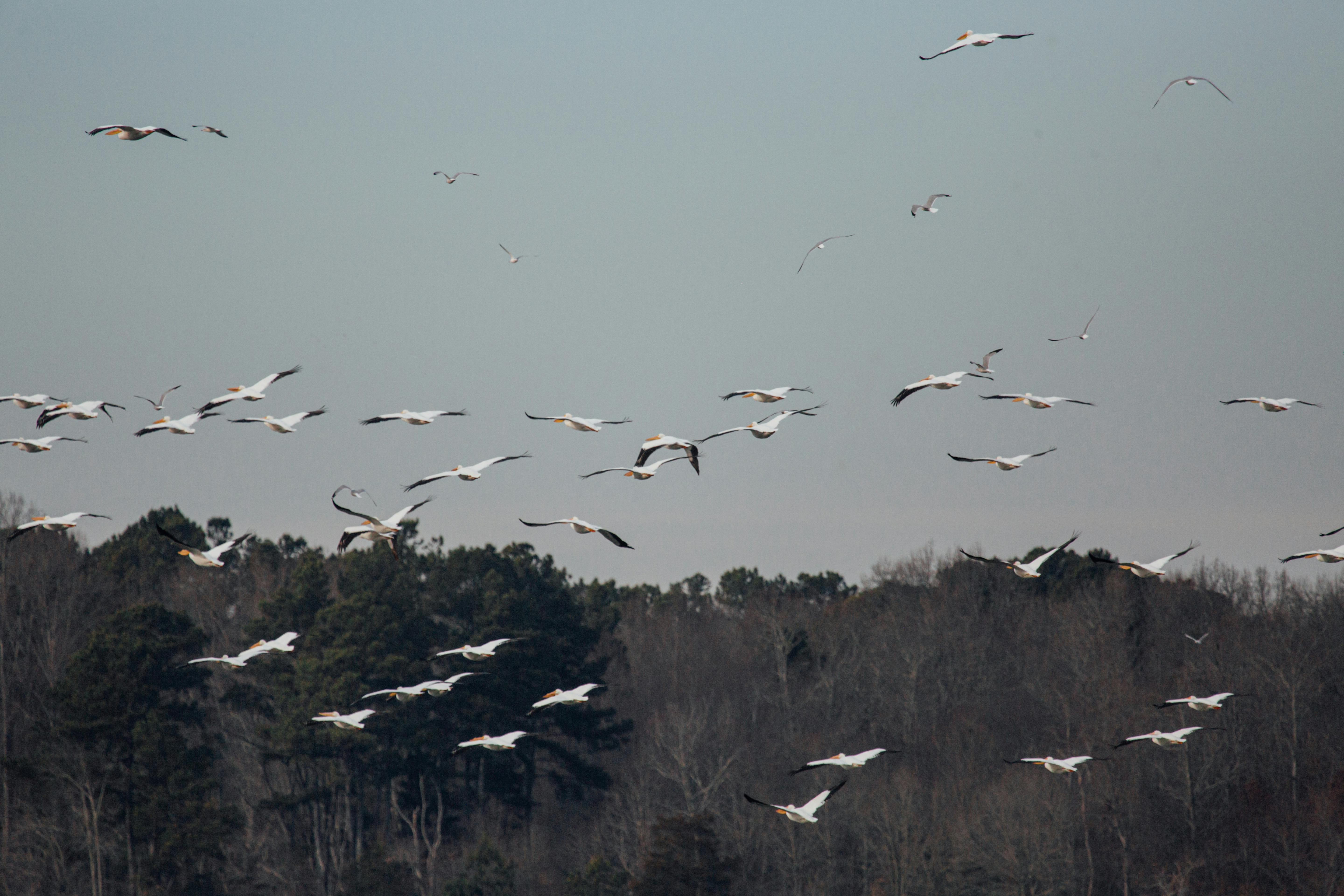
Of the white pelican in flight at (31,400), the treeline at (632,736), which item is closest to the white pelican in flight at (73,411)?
the white pelican in flight at (31,400)

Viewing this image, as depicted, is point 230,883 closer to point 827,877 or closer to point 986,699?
point 827,877

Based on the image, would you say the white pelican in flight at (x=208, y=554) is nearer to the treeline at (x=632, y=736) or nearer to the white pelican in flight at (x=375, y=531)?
the white pelican in flight at (x=375, y=531)

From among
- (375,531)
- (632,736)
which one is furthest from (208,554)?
(632,736)

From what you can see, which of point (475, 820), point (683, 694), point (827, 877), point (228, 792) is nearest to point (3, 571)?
point (228, 792)

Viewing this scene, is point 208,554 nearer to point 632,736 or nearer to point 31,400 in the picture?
point 31,400

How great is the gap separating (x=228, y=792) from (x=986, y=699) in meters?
40.0

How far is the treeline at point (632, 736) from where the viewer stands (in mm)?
61188

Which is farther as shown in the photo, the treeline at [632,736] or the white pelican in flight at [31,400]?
the treeline at [632,736]

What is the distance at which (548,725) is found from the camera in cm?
7694

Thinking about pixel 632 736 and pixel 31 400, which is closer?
pixel 31 400

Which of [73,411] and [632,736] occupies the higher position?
[73,411]

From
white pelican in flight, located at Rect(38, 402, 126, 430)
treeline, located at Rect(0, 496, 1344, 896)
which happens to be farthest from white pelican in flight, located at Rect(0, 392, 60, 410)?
treeline, located at Rect(0, 496, 1344, 896)

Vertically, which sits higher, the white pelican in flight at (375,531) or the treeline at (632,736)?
the white pelican in flight at (375,531)

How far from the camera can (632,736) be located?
82.7 meters
